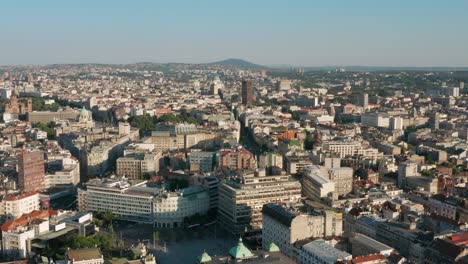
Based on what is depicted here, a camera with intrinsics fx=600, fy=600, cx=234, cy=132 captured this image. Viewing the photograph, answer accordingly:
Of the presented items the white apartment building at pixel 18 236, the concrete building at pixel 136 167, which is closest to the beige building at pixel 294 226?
the white apartment building at pixel 18 236

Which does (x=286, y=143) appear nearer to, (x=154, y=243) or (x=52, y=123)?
(x=154, y=243)

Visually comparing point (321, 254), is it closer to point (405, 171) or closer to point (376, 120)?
point (405, 171)

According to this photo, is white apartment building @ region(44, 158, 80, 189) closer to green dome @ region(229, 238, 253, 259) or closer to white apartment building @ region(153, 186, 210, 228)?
white apartment building @ region(153, 186, 210, 228)

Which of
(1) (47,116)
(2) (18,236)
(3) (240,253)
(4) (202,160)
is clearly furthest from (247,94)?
(3) (240,253)

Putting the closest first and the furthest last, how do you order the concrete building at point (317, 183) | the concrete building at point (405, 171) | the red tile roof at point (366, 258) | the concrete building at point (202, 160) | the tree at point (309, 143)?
the red tile roof at point (366, 258)
the concrete building at point (317, 183)
the concrete building at point (405, 171)
the concrete building at point (202, 160)
the tree at point (309, 143)

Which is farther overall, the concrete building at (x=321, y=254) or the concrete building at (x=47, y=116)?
the concrete building at (x=47, y=116)

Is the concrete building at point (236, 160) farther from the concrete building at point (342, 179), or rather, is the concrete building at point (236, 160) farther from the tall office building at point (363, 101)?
the tall office building at point (363, 101)

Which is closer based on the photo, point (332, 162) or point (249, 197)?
point (249, 197)
